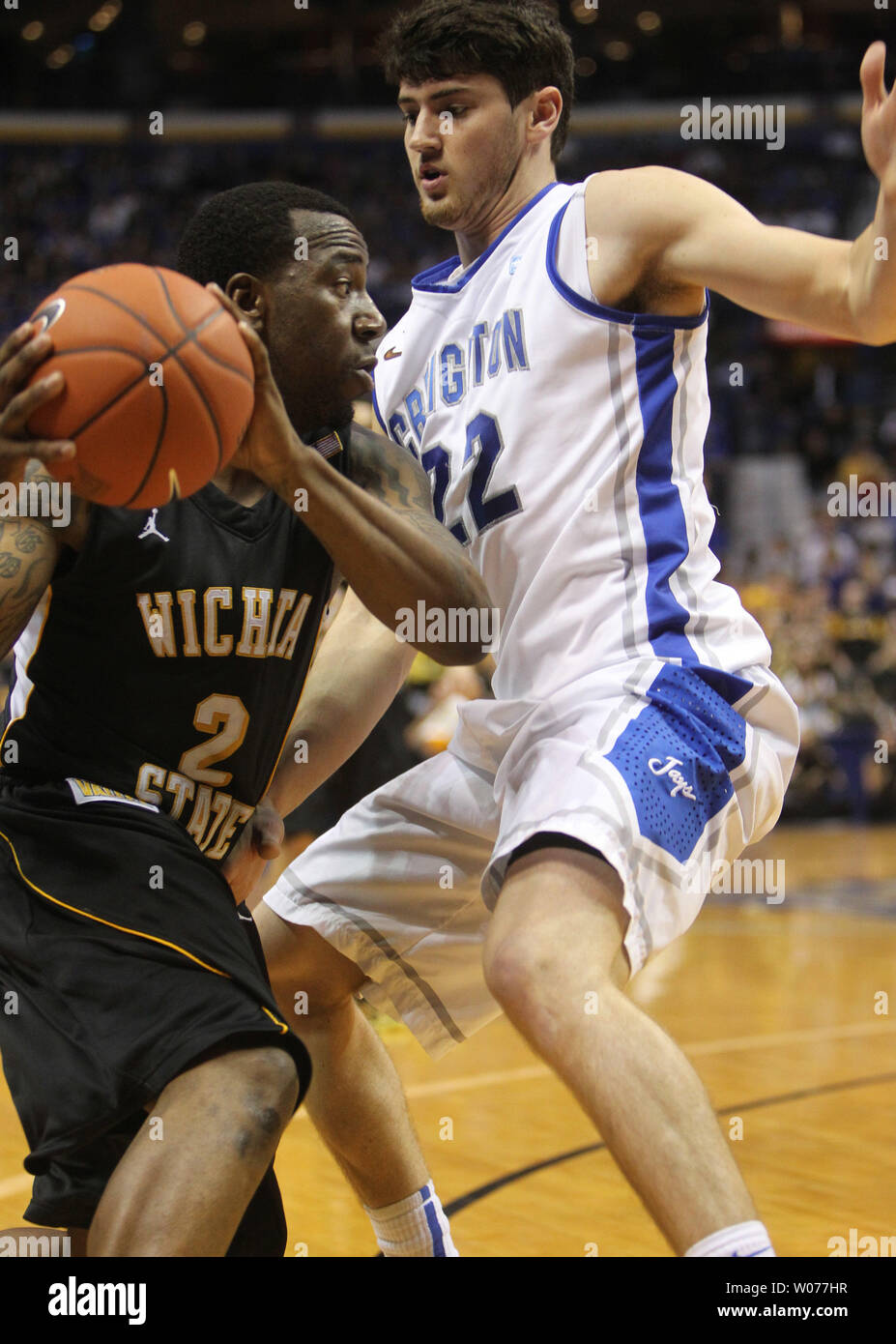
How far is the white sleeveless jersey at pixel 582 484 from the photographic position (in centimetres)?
295

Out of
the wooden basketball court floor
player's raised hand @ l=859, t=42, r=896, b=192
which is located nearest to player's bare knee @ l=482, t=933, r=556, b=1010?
player's raised hand @ l=859, t=42, r=896, b=192

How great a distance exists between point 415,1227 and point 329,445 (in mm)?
1776

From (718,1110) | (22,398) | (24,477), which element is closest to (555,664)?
A: (24,477)

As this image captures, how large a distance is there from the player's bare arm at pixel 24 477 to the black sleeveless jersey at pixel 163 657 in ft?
0.45

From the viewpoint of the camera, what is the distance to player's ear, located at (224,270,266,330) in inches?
111

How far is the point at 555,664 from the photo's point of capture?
2.98m

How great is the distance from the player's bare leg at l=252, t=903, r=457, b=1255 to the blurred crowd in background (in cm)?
1181

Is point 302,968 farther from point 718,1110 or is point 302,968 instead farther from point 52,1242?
point 718,1110

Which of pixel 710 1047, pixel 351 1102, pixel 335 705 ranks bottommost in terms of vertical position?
pixel 710 1047

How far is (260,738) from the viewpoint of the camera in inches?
113

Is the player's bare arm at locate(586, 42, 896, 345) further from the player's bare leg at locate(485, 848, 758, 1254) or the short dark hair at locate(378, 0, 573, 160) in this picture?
the player's bare leg at locate(485, 848, 758, 1254)

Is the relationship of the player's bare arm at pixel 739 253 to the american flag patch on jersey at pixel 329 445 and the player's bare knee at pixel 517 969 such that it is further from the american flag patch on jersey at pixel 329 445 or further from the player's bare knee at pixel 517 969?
the player's bare knee at pixel 517 969
